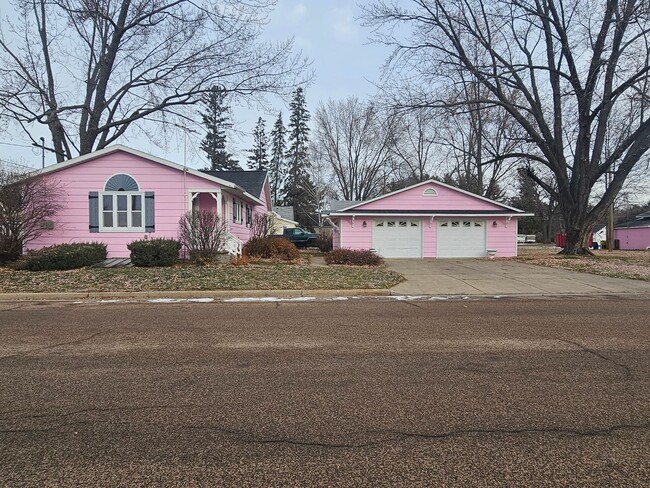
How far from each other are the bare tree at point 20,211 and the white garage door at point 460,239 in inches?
728

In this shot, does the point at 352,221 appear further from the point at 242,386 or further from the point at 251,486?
the point at 251,486

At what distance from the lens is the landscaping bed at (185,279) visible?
11453 mm

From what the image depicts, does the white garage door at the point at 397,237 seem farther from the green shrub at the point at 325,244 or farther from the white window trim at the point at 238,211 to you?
the white window trim at the point at 238,211

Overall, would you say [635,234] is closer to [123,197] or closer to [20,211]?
[123,197]

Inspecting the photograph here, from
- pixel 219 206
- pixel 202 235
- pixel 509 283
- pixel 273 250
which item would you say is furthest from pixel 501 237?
pixel 202 235

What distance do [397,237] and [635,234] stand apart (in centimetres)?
3292

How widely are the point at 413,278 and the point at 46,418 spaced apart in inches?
455

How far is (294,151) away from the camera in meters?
61.9

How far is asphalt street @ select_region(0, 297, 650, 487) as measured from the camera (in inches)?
113

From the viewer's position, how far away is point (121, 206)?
1805 cm

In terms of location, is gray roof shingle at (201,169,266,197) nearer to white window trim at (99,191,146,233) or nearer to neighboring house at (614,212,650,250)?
white window trim at (99,191,146,233)

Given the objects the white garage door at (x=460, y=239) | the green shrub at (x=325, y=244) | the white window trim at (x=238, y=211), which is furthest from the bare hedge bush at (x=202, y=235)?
the white garage door at (x=460, y=239)

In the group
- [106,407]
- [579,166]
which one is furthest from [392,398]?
[579,166]

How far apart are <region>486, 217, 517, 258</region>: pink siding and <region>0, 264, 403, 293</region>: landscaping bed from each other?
39.5 feet
